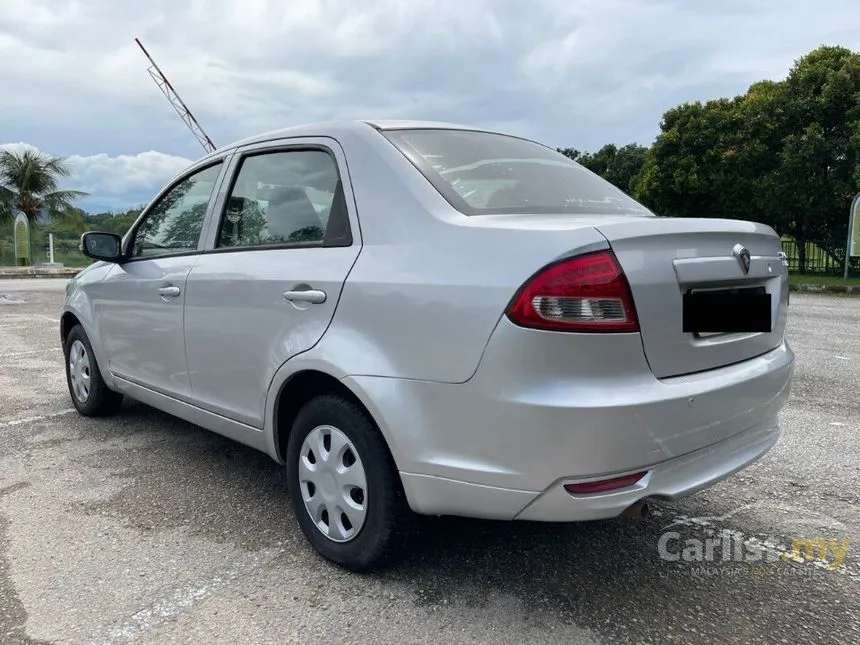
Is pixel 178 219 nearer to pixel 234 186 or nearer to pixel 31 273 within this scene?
pixel 234 186

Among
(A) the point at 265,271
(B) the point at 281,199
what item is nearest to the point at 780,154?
(B) the point at 281,199

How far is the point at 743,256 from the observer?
247 centimetres

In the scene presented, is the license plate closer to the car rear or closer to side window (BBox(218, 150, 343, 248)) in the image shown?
the car rear

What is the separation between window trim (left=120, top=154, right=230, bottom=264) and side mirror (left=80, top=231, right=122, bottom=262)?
0.13 feet

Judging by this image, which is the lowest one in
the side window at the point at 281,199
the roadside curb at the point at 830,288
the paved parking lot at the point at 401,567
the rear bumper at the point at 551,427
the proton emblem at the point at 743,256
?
the paved parking lot at the point at 401,567

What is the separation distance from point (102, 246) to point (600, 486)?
10.7 feet

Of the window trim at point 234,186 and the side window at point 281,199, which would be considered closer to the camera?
the window trim at point 234,186

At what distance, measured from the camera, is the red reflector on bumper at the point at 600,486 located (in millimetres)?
2117

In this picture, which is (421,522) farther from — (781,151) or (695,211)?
(695,211)

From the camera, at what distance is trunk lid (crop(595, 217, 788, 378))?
7.06ft

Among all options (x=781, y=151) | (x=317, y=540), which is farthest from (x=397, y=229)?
(x=781, y=151)

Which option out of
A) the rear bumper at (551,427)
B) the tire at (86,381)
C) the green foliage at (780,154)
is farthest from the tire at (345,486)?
the green foliage at (780,154)

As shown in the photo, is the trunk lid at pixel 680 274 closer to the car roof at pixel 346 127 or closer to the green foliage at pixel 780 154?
the car roof at pixel 346 127

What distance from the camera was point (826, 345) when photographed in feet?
25.9
